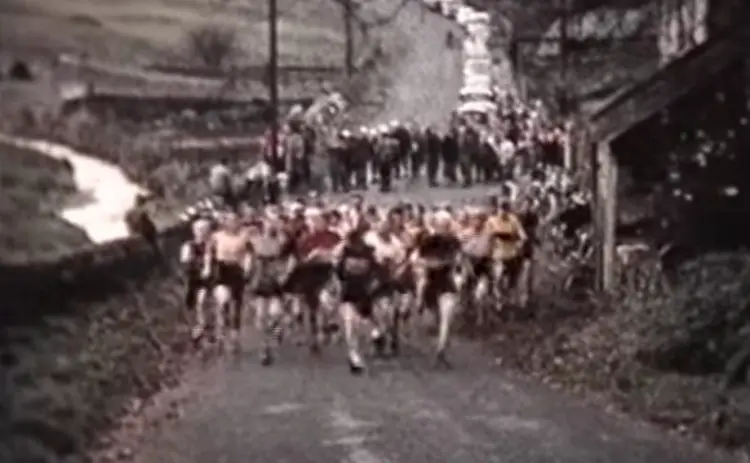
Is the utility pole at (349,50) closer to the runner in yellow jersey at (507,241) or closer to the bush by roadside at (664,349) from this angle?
the runner in yellow jersey at (507,241)

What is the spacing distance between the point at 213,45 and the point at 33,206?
0.47 metres

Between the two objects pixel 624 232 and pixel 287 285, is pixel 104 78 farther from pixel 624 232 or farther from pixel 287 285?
pixel 624 232

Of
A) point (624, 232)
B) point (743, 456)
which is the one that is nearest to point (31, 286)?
point (624, 232)

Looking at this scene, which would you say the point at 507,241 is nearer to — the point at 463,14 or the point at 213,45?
the point at 463,14

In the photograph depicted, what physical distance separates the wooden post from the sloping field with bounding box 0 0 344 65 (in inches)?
23.7

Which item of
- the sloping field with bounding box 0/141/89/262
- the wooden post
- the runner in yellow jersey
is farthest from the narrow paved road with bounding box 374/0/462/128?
the sloping field with bounding box 0/141/89/262

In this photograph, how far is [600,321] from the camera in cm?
289

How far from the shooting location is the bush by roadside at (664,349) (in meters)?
2.79

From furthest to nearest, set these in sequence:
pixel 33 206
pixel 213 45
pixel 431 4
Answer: pixel 431 4
pixel 213 45
pixel 33 206

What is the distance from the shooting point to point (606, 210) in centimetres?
293

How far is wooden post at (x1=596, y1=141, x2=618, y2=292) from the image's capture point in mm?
2889

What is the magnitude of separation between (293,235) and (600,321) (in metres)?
0.67

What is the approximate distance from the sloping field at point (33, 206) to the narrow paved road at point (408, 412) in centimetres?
38

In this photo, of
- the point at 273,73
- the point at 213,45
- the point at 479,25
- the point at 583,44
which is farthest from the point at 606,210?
the point at 213,45
